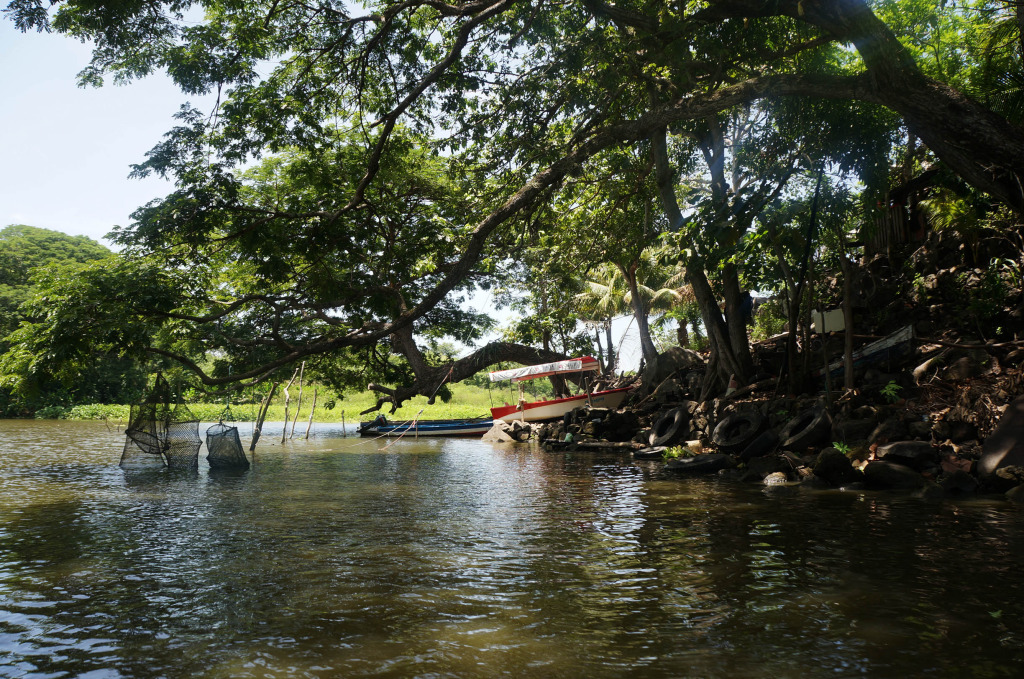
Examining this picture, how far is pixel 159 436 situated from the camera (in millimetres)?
16078

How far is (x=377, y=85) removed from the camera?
13.3m

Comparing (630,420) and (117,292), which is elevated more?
(117,292)

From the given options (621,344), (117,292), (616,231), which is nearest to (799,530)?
(117,292)

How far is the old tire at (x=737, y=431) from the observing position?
13133 mm

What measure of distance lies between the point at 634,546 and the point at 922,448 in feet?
19.4

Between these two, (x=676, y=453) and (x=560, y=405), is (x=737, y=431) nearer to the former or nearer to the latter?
(x=676, y=453)

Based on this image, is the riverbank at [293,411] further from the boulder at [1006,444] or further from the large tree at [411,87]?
the boulder at [1006,444]

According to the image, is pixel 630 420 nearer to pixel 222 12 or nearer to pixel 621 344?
pixel 621 344

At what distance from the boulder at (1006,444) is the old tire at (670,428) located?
759 cm

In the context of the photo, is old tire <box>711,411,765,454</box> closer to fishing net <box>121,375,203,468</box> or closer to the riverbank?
fishing net <box>121,375,203,468</box>

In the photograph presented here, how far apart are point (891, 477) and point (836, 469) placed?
2.57ft

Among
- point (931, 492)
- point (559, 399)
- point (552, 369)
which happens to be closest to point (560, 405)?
point (559, 399)

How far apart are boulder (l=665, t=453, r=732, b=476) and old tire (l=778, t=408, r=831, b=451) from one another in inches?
45.1

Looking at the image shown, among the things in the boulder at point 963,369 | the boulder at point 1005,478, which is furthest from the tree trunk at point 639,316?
the boulder at point 1005,478
